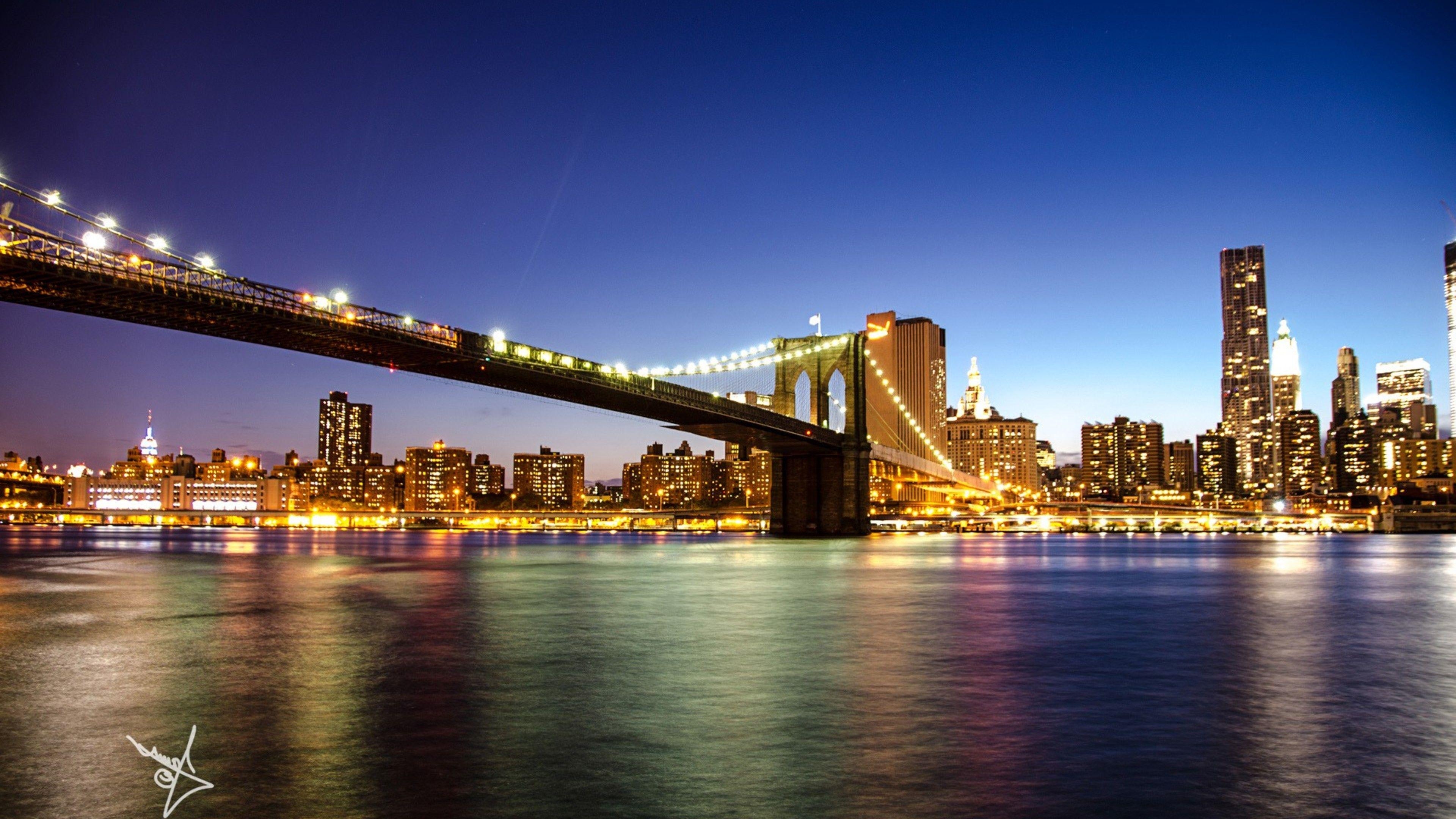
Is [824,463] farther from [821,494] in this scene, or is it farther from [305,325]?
[305,325]

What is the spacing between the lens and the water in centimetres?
709

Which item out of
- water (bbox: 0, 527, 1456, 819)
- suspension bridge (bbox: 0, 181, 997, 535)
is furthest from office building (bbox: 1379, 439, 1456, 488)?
water (bbox: 0, 527, 1456, 819)

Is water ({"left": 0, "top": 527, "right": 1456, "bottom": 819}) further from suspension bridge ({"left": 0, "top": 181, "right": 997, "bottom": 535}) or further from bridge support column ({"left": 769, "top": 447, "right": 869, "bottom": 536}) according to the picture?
bridge support column ({"left": 769, "top": 447, "right": 869, "bottom": 536})

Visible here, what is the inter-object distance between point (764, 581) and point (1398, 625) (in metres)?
16.3

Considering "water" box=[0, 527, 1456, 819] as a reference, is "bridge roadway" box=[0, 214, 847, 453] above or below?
above

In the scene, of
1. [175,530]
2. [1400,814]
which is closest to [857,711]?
[1400,814]

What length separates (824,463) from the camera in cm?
7612

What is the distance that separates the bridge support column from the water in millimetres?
46539

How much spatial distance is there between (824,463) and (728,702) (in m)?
65.8

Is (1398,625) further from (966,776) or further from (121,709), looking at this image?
(121,709)

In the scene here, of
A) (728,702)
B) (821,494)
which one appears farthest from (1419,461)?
(728,702)

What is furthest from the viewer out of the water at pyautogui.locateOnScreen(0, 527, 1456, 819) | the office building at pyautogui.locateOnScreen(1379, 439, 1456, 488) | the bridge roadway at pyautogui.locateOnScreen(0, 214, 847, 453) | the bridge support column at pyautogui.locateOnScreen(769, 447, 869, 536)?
the office building at pyautogui.locateOnScreen(1379, 439, 1456, 488)

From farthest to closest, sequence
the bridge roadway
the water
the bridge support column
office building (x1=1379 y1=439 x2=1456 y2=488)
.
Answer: office building (x1=1379 y1=439 x2=1456 y2=488) → the bridge support column → the bridge roadway → the water

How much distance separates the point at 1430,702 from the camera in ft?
37.0
